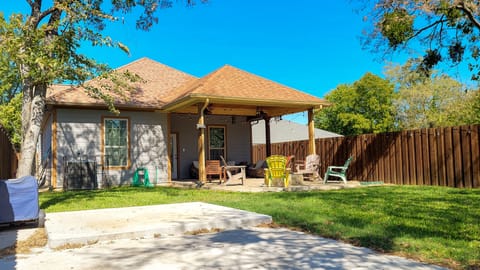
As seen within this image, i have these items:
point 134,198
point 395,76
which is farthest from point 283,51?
point 134,198

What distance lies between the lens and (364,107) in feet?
146

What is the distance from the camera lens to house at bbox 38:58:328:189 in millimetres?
12953

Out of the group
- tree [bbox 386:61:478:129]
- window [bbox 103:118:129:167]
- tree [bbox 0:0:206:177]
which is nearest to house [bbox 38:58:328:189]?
window [bbox 103:118:129:167]

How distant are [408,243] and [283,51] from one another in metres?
31.5

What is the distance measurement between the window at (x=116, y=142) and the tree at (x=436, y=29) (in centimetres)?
938

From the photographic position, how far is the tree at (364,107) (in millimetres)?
42312

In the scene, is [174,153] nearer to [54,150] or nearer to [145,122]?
[145,122]

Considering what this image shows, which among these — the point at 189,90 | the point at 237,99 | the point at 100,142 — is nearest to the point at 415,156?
the point at 237,99

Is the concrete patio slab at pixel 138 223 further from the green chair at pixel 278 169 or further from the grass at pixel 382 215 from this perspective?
the green chair at pixel 278 169

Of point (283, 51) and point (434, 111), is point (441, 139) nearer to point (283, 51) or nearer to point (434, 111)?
point (283, 51)

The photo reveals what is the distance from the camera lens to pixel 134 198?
9.98 meters

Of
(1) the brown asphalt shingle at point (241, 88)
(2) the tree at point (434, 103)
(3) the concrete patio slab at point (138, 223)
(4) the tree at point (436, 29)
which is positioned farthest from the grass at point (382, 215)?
(2) the tree at point (434, 103)

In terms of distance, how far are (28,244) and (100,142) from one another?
29.9 feet

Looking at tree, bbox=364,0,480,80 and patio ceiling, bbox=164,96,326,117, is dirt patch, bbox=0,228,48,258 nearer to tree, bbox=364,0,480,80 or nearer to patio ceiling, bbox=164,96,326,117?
patio ceiling, bbox=164,96,326,117
